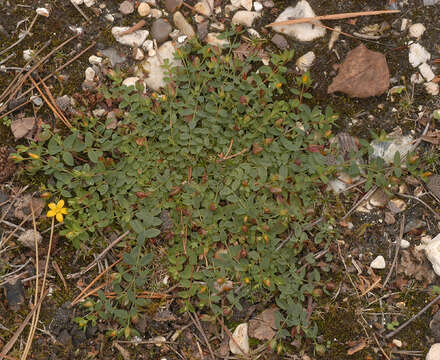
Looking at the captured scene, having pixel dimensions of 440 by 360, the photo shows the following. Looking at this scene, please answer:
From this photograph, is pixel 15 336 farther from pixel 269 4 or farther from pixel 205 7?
pixel 269 4

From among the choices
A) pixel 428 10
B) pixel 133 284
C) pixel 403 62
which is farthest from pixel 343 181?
pixel 133 284

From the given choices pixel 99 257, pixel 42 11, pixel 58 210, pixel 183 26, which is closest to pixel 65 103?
pixel 42 11

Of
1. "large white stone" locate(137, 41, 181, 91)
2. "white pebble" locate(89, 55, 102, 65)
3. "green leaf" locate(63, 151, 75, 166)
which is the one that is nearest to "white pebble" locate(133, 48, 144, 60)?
"large white stone" locate(137, 41, 181, 91)

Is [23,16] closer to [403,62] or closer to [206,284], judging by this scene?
[206,284]

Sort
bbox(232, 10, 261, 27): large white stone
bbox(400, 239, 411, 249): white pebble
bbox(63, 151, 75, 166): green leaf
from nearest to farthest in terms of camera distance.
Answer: bbox(63, 151, 75, 166): green leaf → bbox(400, 239, 411, 249): white pebble → bbox(232, 10, 261, 27): large white stone

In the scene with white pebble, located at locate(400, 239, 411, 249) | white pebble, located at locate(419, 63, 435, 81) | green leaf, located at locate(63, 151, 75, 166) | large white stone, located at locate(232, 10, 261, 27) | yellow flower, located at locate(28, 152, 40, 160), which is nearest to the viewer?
yellow flower, located at locate(28, 152, 40, 160)

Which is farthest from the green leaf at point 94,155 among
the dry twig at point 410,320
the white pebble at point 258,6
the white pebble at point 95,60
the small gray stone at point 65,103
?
the dry twig at point 410,320

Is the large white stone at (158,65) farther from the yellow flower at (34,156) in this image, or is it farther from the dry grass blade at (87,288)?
the dry grass blade at (87,288)

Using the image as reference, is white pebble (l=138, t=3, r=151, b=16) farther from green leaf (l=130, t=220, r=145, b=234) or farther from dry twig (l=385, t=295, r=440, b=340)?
dry twig (l=385, t=295, r=440, b=340)
